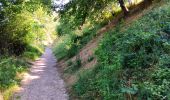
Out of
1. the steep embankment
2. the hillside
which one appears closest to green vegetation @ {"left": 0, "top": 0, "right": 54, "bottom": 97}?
the steep embankment

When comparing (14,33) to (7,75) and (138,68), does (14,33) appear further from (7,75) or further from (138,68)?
(138,68)

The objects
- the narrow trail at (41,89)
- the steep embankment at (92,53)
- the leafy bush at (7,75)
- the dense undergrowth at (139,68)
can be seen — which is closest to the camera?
the dense undergrowth at (139,68)

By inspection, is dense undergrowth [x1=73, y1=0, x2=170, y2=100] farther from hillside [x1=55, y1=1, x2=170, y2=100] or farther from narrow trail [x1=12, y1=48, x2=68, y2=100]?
narrow trail [x1=12, y1=48, x2=68, y2=100]

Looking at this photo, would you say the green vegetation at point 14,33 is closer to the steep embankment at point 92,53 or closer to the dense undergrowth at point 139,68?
the steep embankment at point 92,53

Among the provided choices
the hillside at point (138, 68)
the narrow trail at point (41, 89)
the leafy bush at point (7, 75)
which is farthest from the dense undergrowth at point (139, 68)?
the leafy bush at point (7, 75)

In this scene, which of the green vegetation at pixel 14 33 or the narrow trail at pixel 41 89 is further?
the green vegetation at pixel 14 33

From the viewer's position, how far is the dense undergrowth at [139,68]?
7.64 m

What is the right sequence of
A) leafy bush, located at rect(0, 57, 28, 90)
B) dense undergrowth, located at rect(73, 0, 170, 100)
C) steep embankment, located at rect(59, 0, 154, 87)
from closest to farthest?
dense undergrowth, located at rect(73, 0, 170, 100) → leafy bush, located at rect(0, 57, 28, 90) → steep embankment, located at rect(59, 0, 154, 87)

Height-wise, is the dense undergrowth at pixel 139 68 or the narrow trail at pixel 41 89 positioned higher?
the dense undergrowth at pixel 139 68

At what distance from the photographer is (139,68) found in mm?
8773

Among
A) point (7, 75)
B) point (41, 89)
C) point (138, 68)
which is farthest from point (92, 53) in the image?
point (138, 68)

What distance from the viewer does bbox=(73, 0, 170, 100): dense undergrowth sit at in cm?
764

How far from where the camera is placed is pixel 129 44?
394 inches

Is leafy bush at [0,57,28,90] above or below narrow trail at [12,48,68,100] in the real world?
above
